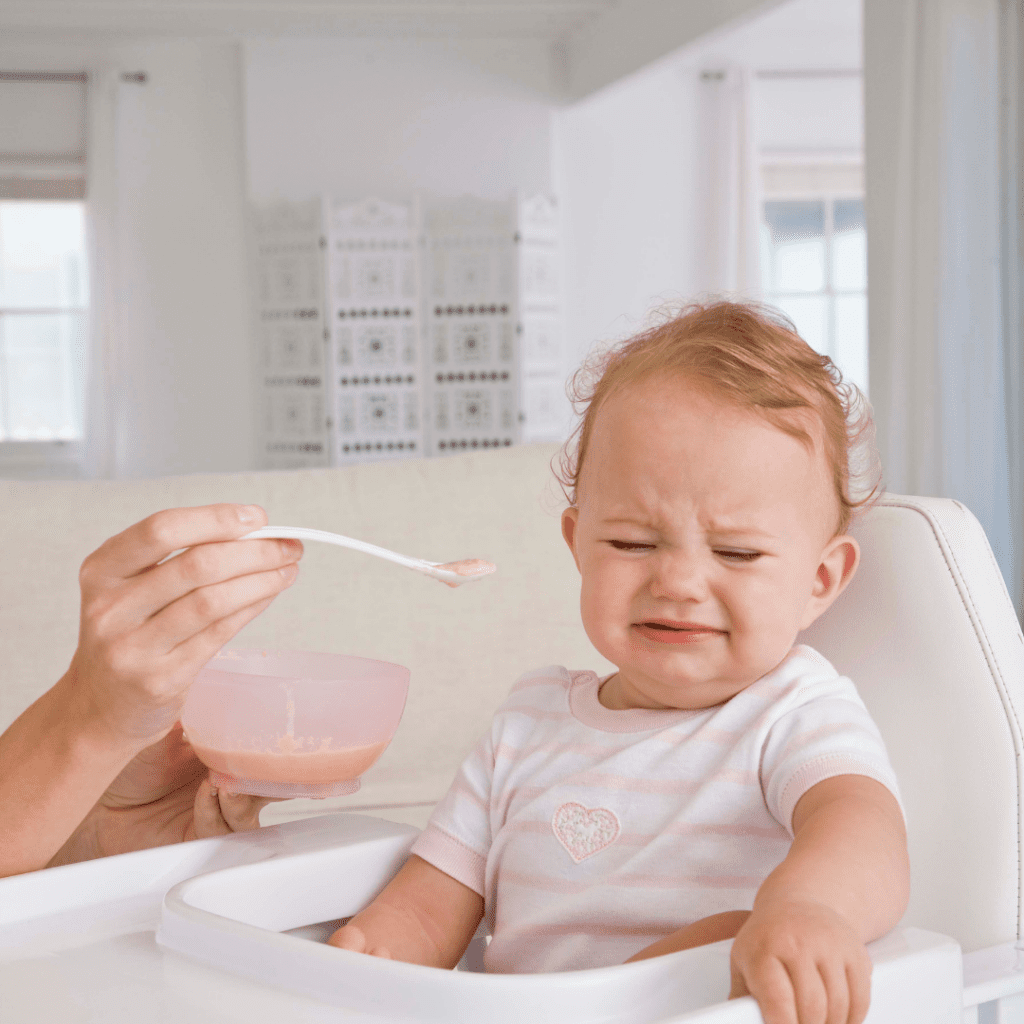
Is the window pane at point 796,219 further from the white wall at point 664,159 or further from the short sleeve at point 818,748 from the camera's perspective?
the short sleeve at point 818,748

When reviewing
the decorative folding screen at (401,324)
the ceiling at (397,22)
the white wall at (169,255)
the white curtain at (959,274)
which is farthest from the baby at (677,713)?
the white wall at (169,255)

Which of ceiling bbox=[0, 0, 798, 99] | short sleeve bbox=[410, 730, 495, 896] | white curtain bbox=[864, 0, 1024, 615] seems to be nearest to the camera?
short sleeve bbox=[410, 730, 495, 896]

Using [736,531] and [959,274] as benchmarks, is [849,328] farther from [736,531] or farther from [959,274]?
[736,531]

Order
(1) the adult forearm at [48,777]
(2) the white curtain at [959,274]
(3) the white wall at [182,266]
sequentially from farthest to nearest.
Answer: (3) the white wall at [182,266] < (2) the white curtain at [959,274] < (1) the adult forearm at [48,777]

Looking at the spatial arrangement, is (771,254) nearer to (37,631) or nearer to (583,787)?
(37,631)

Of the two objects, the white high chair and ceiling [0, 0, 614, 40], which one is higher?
ceiling [0, 0, 614, 40]

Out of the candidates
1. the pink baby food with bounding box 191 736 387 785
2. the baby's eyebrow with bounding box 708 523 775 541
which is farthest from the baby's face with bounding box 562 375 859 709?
the pink baby food with bounding box 191 736 387 785

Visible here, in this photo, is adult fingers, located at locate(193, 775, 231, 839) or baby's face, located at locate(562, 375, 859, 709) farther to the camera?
adult fingers, located at locate(193, 775, 231, 839)

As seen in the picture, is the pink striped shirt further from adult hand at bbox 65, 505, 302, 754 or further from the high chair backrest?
adult hand at bbox 65, 505, 302, 754

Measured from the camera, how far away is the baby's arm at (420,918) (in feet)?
2.72

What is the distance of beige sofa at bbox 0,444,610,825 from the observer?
167 cm

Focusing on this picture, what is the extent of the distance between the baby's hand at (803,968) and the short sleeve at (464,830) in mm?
351

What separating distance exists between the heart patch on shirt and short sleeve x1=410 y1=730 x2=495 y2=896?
0.09m

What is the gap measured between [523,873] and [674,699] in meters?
0.17
